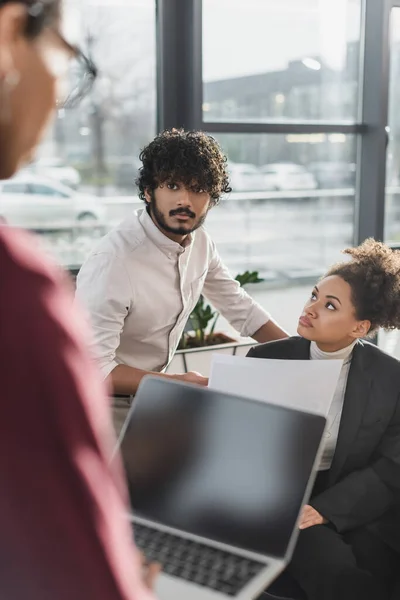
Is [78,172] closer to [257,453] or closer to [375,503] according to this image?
[375,503]

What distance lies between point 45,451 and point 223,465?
0.59m

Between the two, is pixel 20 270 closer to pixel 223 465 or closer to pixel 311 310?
pixel 223 465

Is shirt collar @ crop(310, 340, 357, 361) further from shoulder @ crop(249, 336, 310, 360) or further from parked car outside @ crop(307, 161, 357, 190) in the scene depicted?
parked car outside @ crop(307, 161, 357, 190)

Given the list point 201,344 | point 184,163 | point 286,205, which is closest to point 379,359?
point 184,163

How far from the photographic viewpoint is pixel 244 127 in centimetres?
352

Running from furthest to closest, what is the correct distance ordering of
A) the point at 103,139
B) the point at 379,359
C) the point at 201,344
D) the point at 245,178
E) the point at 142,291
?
the point at 245,178 < the point at 103,139 < the point at 201,344 < the point at 142,291 < the point at 379,359

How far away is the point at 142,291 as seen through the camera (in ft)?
7.24

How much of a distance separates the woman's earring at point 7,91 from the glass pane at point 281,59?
9.56ft

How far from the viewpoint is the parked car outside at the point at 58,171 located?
313cm

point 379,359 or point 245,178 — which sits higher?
point 245,178

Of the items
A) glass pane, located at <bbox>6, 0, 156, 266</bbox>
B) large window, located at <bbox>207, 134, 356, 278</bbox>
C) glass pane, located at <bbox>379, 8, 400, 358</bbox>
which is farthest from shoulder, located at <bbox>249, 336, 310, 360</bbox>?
glass pane, located at <bbox>379, 8, 400, 358</bbox>

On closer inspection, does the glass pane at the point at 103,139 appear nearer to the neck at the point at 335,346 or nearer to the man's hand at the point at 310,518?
the neck at the point at 335,346

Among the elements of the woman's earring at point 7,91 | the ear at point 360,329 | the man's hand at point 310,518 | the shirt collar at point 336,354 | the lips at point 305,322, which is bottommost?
the man's hand at point 310,518

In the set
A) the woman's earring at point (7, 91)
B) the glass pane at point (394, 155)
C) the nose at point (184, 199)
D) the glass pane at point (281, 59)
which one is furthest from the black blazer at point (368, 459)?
the glass pane at point (394, 155)
